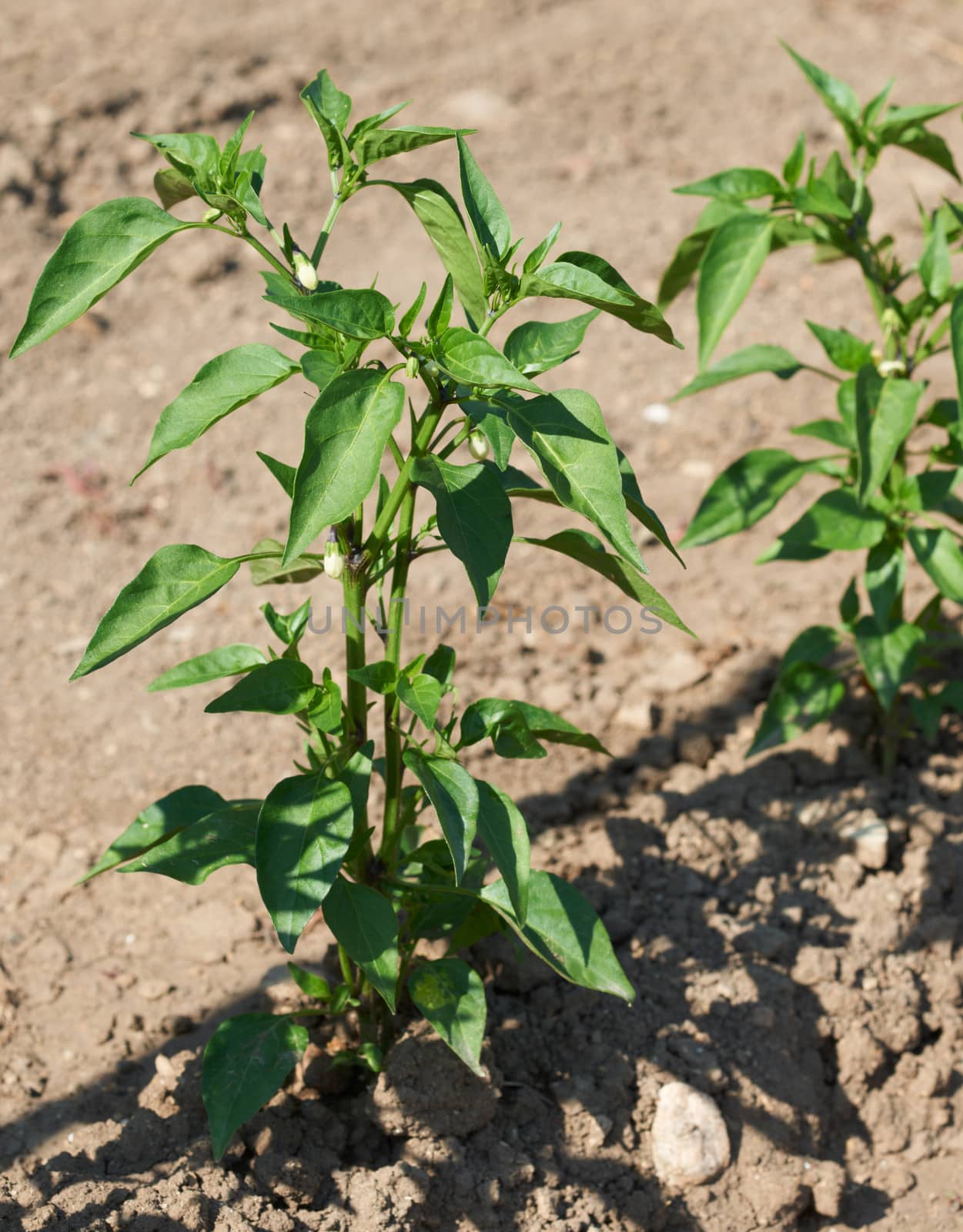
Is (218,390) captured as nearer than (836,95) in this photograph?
Yes

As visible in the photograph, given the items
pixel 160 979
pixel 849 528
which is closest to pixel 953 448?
pixel 849 528

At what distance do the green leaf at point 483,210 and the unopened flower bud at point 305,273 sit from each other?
0.82 ft

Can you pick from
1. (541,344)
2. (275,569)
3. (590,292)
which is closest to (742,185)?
(541,344)

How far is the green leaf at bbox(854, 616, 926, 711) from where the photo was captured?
283cm

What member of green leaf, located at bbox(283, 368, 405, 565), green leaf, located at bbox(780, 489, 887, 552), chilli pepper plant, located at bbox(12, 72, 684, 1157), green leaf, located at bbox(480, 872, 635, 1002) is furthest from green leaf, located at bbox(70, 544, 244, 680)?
green leaf, located at bbox(780, 489, 887, 552)

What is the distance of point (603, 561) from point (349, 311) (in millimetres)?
640

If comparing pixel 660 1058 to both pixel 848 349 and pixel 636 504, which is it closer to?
pixel 636 504

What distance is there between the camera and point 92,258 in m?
1.77

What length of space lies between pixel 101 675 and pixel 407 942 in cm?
173

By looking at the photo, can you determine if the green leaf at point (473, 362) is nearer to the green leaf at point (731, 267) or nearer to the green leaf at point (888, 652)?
the green leaf at point (731, 267)

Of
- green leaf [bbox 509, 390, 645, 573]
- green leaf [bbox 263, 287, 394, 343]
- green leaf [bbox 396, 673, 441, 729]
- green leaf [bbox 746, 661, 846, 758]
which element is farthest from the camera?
green leaf [bbox 746, 661, 846, 758]

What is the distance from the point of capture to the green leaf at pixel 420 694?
1.90 m

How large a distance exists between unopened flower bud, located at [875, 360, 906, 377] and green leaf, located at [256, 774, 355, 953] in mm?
1477

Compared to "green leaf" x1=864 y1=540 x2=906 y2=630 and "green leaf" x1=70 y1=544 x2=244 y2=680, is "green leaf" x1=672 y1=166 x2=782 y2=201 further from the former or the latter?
"green leaf" x1=70 y1=544 x2=244 y2=680
